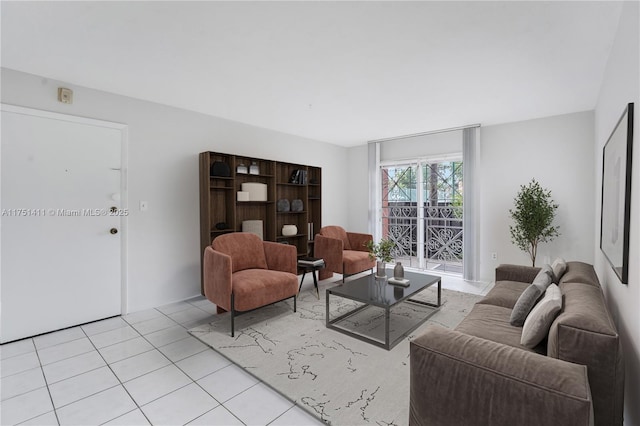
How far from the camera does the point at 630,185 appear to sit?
1.56 meters

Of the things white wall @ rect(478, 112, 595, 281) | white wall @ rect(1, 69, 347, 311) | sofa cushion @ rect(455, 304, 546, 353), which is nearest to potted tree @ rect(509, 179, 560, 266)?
white wall @ rect(478, 112, 595, 281)

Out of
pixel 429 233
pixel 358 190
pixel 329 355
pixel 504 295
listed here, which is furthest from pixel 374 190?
pixel 329 355

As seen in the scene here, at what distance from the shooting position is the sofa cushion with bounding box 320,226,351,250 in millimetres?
5039

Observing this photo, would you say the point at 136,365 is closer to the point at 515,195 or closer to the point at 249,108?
the point at 249,108

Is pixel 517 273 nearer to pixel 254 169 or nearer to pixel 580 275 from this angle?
pixel 580 275

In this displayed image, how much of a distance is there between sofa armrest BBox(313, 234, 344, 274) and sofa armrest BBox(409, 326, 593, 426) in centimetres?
305

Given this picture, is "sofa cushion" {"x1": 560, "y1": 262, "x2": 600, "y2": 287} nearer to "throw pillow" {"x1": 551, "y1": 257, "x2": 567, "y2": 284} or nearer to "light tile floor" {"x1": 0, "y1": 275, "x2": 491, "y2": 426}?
"throw pillow" {"x1": 551, "y1": 257, "x2": 567, "y2": 284}

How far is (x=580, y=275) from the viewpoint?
7.70 feet

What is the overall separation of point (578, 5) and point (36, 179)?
4643 mm

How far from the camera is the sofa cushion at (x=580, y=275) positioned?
7.39 feet

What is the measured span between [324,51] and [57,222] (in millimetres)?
3118

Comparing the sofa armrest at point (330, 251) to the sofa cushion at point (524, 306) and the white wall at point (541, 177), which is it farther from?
the sofa cushion at point (524, 306)

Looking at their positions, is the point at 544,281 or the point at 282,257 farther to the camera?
the point at 282,257

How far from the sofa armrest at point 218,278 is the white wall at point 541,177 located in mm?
4049
